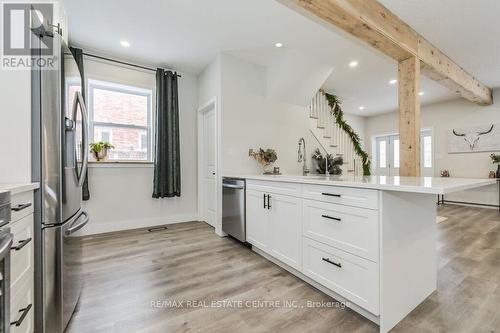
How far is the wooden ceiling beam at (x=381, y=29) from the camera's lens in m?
1.90

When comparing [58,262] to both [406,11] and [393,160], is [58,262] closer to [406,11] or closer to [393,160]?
[406,11]

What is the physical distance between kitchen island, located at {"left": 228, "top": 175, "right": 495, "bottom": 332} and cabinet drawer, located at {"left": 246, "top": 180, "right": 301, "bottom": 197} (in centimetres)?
1

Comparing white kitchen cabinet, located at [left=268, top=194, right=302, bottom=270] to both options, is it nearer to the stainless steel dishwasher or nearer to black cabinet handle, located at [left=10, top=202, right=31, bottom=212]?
the stainless steel dishwasher

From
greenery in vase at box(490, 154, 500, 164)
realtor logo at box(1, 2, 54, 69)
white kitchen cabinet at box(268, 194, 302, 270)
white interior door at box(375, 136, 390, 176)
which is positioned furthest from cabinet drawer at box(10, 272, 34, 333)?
white interior door at box(375, 136, 390, 176)

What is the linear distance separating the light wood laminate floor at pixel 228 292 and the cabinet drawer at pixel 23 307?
33cm

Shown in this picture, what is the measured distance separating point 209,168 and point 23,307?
2871 millimetres

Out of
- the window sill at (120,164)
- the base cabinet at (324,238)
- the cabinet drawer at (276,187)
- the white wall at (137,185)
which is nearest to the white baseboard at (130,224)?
the white wall at (137,185)

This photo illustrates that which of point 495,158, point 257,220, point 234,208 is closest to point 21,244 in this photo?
point 257,220

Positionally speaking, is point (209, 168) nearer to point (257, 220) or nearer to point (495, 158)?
point (257, 220)

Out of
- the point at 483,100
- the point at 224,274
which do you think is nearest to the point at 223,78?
the point at 224,274

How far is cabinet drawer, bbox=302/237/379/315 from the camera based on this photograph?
1430mm

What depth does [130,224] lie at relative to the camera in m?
3.55

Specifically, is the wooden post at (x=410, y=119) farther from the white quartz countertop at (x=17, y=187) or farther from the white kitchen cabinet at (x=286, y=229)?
the white quartz countertop at (x=17, y=187)

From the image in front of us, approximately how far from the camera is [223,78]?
10.8 ft
